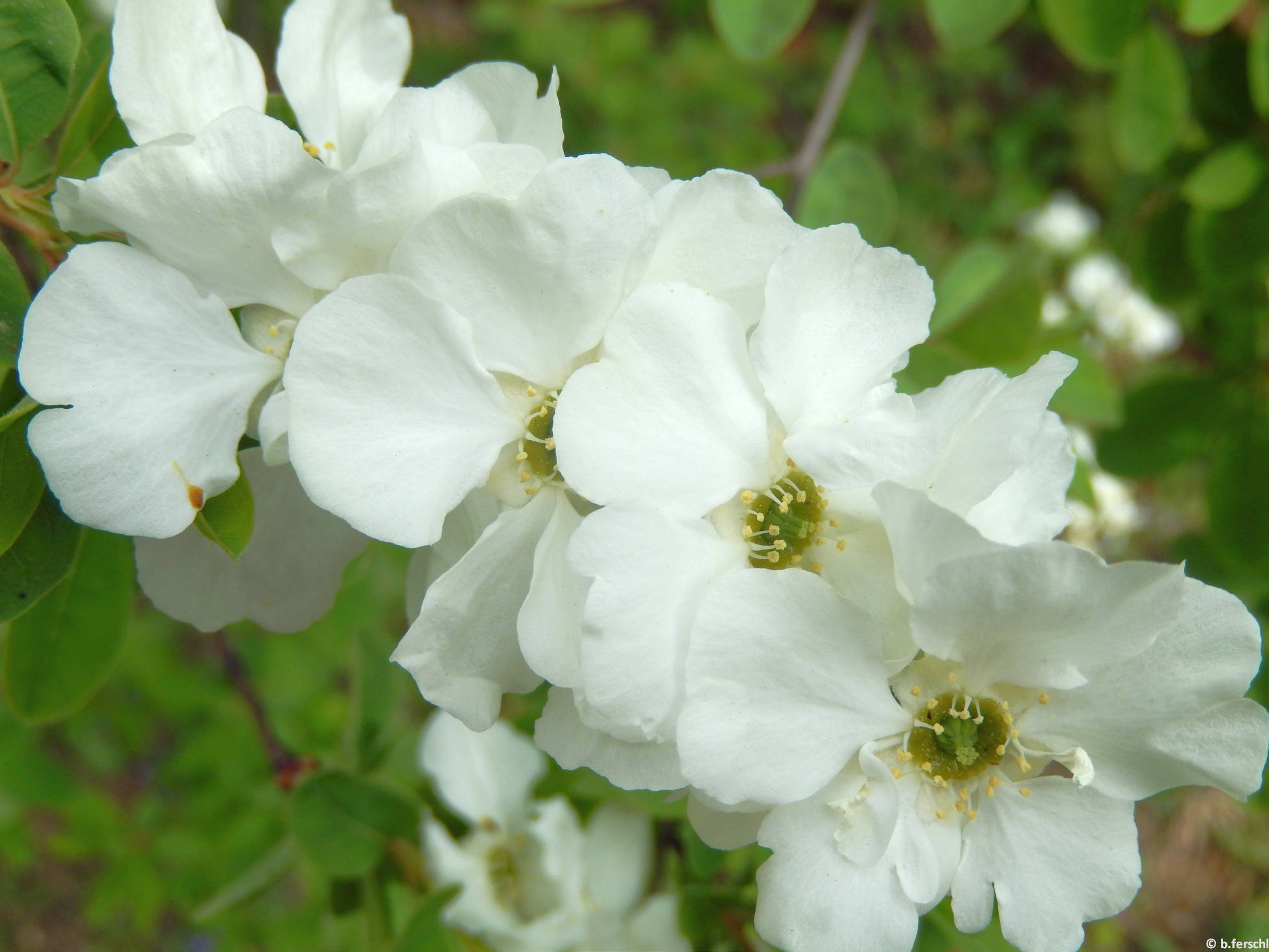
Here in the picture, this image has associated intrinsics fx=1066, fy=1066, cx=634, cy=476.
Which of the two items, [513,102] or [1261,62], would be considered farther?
[1261,62]

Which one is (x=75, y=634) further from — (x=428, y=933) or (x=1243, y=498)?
(x=1243, y=498)

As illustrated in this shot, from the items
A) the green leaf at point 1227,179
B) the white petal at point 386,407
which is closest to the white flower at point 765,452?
the white petal at point 386,407

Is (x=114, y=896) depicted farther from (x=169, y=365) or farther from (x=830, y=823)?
(x=830, y=823)

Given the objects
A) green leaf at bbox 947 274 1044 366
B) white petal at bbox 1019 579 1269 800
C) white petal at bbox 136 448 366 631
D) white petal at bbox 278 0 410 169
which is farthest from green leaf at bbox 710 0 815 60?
white petal at bbox 1019 579 1269 800

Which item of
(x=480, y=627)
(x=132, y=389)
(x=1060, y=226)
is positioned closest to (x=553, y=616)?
(x=480, y=627)

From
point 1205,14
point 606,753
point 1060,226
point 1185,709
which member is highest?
point 1205,14

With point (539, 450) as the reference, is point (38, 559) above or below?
below
